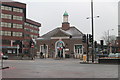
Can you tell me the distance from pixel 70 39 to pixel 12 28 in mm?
24836

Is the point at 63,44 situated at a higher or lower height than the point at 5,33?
lower

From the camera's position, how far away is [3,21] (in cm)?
8175

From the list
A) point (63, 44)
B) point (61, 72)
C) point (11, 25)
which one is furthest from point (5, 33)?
point (61, 72)

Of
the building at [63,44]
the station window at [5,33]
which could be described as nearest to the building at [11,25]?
the station window at [5,33]

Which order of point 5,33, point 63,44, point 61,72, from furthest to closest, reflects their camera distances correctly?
point 5,33 → point 63,44 → point 61,72

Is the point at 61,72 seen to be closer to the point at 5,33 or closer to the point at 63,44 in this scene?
the point at 63,44

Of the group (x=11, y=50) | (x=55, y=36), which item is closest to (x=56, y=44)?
(x=55, y=36)

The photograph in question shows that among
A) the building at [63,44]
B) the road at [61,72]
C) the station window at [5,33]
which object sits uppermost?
the station window at [5,33]

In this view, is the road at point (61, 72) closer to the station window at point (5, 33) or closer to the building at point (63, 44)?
the building at point (63, 44)

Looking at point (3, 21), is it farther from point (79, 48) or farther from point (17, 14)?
point (79, 48)

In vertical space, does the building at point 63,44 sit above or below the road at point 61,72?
above

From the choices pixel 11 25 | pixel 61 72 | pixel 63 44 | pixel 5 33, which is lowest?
pixel 61 72

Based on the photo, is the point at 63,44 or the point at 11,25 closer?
the point at 63,44

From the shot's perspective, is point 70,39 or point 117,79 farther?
point 70,39
